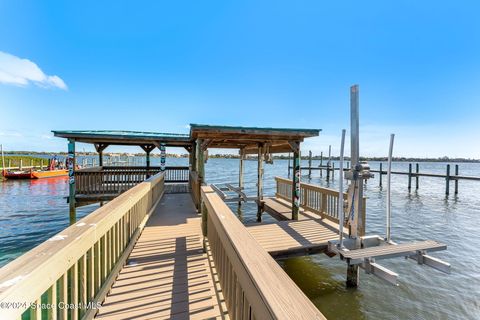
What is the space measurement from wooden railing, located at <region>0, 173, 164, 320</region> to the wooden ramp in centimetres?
20

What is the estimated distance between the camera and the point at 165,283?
3.11 m

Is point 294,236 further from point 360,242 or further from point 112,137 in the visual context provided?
point 112,137

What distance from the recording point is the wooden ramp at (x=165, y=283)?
8.26 ft

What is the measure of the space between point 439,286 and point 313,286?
3.24 m

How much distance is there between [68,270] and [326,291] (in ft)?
17.3

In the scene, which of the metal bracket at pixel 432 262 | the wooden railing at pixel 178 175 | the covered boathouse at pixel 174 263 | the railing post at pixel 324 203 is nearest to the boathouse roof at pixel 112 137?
the wooden railing at pixel 178 175

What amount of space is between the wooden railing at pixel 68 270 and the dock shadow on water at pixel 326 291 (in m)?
4.15

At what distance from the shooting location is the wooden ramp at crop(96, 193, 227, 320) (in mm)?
2518

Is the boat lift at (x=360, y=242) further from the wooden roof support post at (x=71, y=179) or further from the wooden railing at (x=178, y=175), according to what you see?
the wooden railing at (x=178, y=175)

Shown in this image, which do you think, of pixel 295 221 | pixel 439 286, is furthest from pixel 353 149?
pixel 439 286

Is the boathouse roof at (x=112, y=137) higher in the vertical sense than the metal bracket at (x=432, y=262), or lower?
higher

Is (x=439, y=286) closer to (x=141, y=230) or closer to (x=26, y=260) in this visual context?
(x=141, y=230)

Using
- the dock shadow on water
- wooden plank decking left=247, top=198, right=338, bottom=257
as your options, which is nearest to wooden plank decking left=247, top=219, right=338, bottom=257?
wooden plank decking left=247, top=198, right=338, bottom=257

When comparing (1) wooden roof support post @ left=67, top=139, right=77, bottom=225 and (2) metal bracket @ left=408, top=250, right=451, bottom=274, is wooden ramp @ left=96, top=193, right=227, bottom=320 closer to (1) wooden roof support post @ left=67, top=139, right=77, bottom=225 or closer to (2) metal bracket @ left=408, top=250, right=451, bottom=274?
(2) metal bracket @ left=408, top=250, right=451, bottom=274
